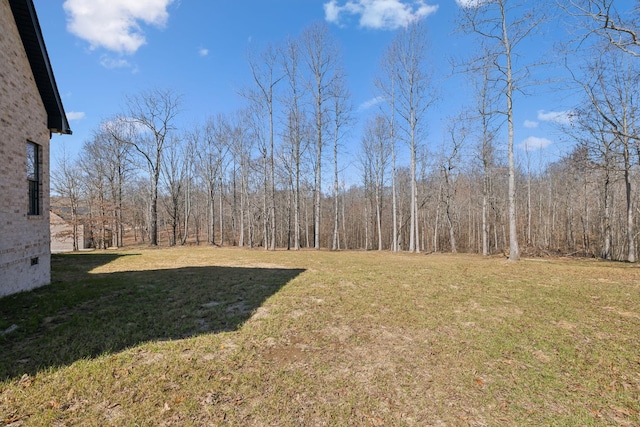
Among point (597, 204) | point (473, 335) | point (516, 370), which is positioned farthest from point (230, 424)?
point (597, 204)

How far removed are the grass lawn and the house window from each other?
6.17 feet

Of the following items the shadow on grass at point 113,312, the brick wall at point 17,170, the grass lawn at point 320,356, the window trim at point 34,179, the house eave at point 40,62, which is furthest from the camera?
the window trim at point 34,179

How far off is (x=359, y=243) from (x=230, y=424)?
121 ft

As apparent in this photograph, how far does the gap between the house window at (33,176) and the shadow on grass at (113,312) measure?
1.87m

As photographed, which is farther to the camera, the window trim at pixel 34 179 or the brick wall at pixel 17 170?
the window trim at pixel 34 179

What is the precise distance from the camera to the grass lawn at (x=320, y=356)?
253 centimetres

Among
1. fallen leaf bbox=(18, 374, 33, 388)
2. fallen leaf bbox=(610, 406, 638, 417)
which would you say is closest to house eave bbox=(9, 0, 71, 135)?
fallen leaf bbox=(18, 374, 33, 388)

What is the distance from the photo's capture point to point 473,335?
4.14m

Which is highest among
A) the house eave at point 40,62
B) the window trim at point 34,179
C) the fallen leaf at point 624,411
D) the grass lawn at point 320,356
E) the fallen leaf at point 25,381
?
the house eave at point 40,62

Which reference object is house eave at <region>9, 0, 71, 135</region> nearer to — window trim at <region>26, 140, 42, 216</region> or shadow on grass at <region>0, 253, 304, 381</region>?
window trim at <region>26, 140, 42, 216</region>

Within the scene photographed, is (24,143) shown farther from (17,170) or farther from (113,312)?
(113,312)

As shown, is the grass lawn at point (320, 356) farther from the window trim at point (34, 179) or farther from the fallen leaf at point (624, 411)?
the window trim at point (34, 179)

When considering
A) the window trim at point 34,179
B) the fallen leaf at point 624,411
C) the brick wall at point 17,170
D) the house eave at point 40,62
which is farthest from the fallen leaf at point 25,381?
the house eave at point 40,62

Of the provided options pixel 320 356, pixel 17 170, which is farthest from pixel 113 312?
pixel 17 170
